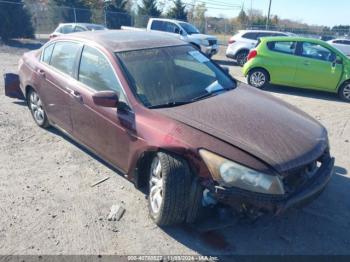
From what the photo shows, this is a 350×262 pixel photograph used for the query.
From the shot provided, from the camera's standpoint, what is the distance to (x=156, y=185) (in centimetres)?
326

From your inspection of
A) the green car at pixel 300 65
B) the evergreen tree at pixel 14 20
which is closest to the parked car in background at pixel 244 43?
the green car at pixel 300 65

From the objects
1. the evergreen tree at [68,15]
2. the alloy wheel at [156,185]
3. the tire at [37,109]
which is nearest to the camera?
the alloy wheel at [156,185]

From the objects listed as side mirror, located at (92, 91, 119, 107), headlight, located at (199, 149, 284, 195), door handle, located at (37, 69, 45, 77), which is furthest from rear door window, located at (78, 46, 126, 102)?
headlight, located at (199, 149, 284, 195)

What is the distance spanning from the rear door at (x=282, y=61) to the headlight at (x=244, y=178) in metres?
7.35

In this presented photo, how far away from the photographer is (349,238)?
3180 mm

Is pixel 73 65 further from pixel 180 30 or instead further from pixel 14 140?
pixel 180 30

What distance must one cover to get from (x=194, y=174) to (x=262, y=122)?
926 mm

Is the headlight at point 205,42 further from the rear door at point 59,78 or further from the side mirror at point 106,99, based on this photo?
the side mirror at point 106,99

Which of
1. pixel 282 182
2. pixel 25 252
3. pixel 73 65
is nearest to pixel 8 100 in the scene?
pixel 73 65

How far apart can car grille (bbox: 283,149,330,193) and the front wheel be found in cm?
689

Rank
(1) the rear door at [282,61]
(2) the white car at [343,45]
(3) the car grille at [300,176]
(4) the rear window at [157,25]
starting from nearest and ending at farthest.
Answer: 1. (3) the car grille at [300,176]
2. (1) the rear door at [282,61]
3. (4) the rear window at [157,25]
4. (2) the white car at [343,45]

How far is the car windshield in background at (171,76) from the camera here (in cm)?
351

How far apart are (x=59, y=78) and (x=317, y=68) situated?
7.08m

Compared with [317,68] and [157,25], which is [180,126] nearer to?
[317,68]
